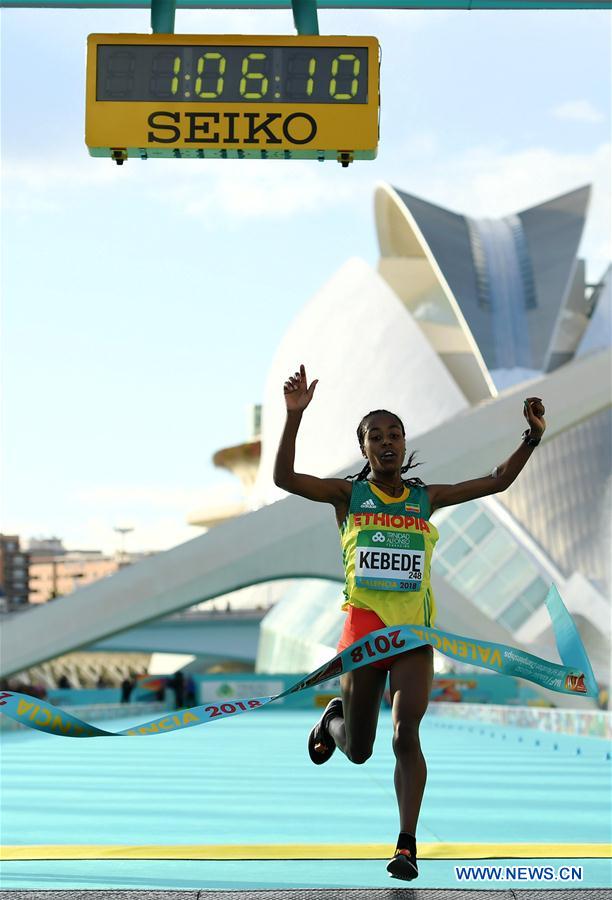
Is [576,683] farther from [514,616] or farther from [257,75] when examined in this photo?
[514,616]

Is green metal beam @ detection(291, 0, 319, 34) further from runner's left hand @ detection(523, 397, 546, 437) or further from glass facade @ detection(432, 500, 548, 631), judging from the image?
glass facade @ detection(432, 500, 548, 631)

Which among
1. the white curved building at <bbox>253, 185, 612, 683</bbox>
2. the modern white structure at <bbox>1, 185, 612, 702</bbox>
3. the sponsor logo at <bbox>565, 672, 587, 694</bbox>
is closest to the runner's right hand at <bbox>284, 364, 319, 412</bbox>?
the sponsor logo at <bbox>565, 672, 587, 694</bbox>

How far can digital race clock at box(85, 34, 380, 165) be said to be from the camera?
664cm

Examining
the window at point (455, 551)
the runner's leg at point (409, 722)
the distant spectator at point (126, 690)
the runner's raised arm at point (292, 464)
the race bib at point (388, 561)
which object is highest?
the window at point (455, 551)

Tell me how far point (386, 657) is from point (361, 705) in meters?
0.29

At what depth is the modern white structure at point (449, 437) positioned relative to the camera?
23.4 metres

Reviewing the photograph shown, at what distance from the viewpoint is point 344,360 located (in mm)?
47938

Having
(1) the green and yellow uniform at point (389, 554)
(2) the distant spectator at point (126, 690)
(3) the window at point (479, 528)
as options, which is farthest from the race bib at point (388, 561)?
(3) the window at point (479, 528)

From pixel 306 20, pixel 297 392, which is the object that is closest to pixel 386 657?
pixel 297 392

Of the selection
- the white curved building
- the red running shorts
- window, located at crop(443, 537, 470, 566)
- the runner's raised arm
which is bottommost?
the red running shorts

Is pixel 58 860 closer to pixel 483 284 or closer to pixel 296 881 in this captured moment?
pixel 296 881

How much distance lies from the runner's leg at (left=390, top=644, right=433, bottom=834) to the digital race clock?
10.1 ft

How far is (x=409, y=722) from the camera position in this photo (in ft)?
14.4

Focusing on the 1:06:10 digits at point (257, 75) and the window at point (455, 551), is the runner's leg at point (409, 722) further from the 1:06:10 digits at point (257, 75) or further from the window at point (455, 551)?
the window at point (455, 551)
